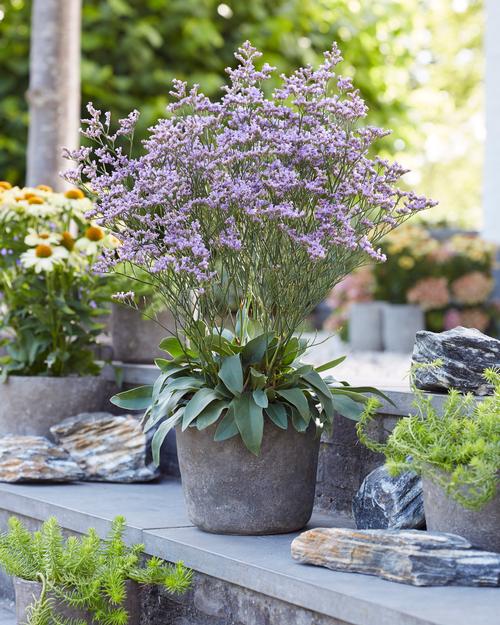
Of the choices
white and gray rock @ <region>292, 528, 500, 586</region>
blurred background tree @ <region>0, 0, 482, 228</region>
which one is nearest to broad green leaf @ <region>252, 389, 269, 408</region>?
white and gray rock @ <region>292, 528, 500, 586</region>

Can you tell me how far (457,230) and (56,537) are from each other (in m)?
8.27

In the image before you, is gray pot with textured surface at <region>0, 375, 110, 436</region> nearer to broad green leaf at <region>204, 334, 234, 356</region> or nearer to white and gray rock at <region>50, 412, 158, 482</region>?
white and gray rock at <region>50, 412, 158, 482</region>

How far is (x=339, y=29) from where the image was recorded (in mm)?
8055

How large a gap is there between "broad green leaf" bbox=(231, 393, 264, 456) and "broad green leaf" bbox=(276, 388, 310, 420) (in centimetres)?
8

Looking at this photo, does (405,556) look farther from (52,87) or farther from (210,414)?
(52,87)

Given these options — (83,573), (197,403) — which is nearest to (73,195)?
(197,403)

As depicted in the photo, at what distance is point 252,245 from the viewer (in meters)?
2.57

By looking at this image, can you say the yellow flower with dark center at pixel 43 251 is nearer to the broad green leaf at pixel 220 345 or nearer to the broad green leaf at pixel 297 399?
the broad green leaf at pixel 220 345

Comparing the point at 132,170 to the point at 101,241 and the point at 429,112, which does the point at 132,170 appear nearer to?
the point at 101,241

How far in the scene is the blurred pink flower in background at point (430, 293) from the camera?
8.16 m

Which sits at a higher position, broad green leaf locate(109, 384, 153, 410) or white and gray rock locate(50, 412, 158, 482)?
broad green leaf locate(109, 384, 153, 410)

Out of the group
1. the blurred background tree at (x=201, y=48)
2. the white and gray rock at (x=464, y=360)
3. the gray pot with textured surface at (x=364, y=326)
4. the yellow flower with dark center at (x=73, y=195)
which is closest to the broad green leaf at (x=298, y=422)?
the white and gray rock at (x=464, y=360)

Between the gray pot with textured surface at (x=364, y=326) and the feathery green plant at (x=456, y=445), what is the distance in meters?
5.84

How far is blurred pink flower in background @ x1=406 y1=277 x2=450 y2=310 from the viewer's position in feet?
26.8
